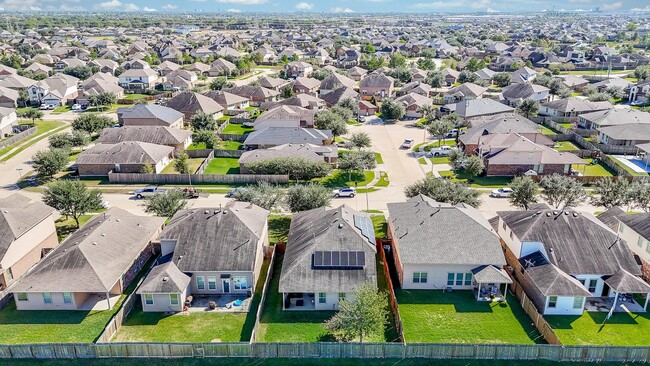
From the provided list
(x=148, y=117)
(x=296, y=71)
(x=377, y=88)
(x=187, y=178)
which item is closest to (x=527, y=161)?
(x=187, y=178)

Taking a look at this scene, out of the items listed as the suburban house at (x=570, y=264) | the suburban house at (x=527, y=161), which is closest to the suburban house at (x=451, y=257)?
the suburban house at (x=570, y=264)

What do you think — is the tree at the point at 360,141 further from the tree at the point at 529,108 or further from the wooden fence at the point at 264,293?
the tree at the point at 529,108

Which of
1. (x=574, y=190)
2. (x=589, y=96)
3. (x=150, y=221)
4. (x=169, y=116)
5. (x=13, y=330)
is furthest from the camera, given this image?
(x=589, y=96)

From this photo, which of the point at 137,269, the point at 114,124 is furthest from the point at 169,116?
the point at 137,269

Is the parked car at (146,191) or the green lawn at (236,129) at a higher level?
the green lawn at (236,129)

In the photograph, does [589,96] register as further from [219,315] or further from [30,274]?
[30,274]

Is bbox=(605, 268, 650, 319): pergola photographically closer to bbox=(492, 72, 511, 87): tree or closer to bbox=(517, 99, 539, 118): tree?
bbox=(517, 99, 539, 118): tree

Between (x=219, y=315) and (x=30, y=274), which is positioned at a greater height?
(x=30, y=274)

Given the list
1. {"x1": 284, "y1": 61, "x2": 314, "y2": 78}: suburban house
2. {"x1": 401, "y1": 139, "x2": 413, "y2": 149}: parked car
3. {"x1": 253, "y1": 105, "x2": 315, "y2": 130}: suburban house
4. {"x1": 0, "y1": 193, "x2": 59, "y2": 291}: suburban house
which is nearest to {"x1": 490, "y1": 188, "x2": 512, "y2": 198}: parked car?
{"x1": 401, "y1": 139, "x2": 413, "y2": 149}: parked car
